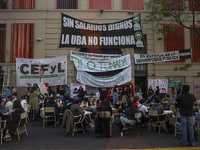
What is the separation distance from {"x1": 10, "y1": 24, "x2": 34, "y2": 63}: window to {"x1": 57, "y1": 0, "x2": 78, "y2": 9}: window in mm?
3057

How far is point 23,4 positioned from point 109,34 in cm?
801

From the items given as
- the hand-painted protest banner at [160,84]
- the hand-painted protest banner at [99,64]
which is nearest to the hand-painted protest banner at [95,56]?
the hand-painted protest banner at [99,64]

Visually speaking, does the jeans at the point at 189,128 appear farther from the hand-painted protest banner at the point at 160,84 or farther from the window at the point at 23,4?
the window at the point at 23,4

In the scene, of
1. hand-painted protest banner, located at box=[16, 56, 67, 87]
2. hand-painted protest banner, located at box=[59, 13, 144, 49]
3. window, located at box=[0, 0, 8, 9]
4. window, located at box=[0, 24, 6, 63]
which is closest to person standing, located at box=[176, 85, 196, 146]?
hand-painted protest banner, located at box=[59, 13, 144, 49]

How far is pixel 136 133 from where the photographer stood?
6949 mm

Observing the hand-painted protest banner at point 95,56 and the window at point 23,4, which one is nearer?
the hand-painted protest banner at point 95,56

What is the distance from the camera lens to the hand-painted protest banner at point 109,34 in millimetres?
14508

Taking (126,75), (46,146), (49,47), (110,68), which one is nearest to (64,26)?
(49,47)

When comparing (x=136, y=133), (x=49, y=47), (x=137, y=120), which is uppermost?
(x=49, y=47)

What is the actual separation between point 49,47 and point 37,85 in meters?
3.51

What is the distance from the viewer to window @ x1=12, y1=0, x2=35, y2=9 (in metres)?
15.0

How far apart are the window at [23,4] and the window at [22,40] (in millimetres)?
1667

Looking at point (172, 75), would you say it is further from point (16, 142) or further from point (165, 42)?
point (16, 142)

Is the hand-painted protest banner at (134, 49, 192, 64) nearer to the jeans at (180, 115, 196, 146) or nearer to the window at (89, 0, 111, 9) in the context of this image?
the window at (89, 0, 111, 9)
